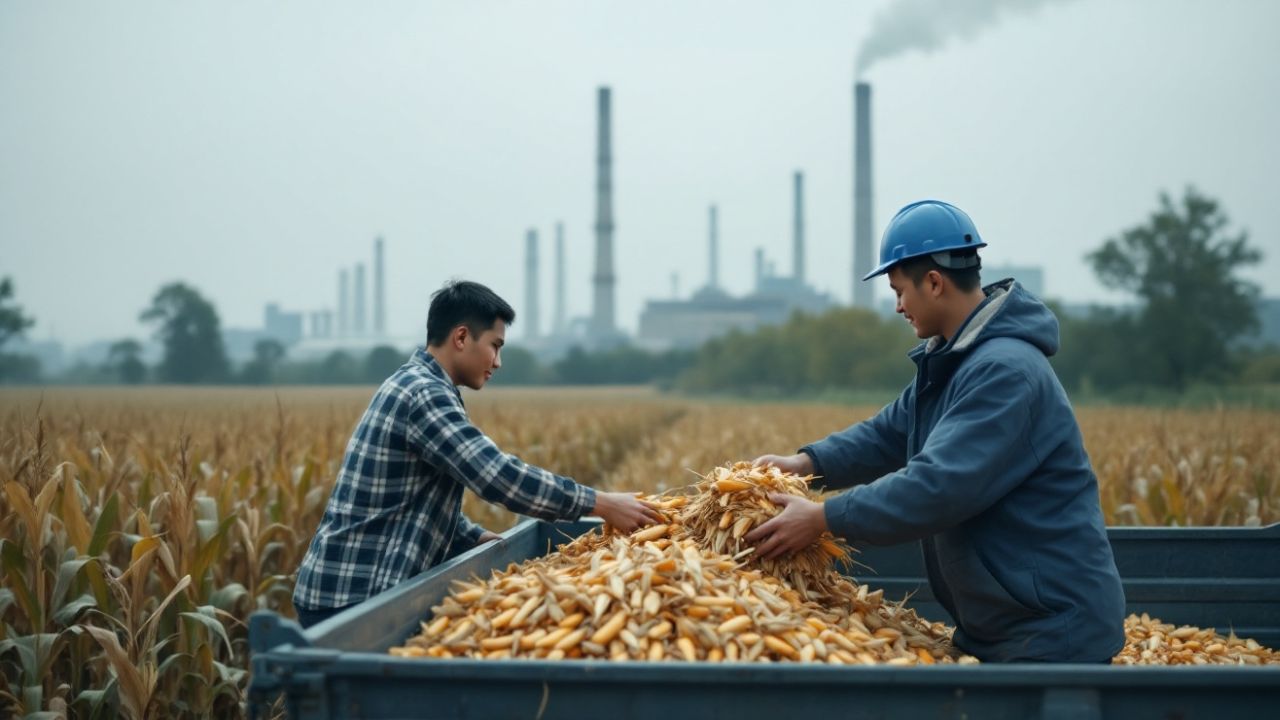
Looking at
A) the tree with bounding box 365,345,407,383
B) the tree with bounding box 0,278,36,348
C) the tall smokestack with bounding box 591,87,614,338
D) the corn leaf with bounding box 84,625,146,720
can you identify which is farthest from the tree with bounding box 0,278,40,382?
the corn leaf with bounding box 84,625,146,720

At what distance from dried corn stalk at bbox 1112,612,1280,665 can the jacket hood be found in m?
1.15

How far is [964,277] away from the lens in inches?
139

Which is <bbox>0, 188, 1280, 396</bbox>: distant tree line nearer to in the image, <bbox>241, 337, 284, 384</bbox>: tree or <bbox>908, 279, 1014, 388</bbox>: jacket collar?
<bbox>241, 337, 284, 384</bbox>: tree

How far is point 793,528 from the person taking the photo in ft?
11.0

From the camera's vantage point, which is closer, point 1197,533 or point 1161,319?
point 1197,533

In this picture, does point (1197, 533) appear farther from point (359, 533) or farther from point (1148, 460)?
point (1148, 460)

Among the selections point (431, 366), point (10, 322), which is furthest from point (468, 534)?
point (10, 322)

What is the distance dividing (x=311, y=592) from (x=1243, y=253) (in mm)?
61345

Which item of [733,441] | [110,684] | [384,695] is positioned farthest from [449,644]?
[733,441]

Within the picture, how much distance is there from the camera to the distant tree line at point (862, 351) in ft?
180

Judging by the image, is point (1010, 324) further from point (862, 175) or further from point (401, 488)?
point (862, 175)

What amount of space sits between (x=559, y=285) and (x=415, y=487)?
102 metres

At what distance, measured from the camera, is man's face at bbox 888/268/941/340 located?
3.53 meters

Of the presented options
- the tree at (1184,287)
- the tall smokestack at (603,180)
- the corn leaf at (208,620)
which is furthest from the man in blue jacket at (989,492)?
the tall smokestack at (603,180)
